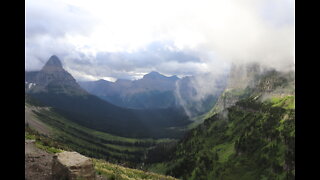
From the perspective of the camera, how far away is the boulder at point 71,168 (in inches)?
878

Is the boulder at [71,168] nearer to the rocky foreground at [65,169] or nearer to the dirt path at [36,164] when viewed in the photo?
the rocky foreground at [65,169]

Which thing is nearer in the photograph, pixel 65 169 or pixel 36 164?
pixel 65 169

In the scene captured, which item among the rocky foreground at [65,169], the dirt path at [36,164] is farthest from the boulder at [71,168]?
the dirt path at [36,164]

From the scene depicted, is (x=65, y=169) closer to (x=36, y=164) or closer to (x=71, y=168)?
(x=71, y=168)

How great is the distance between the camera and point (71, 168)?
22328mm

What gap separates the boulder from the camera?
2231 cm

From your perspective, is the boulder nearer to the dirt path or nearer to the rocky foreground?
the rocky foreground

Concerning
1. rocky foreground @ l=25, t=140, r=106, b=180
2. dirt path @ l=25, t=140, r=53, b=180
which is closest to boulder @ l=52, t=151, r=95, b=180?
rocky foreground @ l=25, t=140, r=106, b=180

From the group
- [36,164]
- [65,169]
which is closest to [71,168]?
[65,169]

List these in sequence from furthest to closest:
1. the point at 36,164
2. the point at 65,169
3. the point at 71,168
A: 1. the point at 36,164
2. the point at 65,169
3. the point at 71,168
